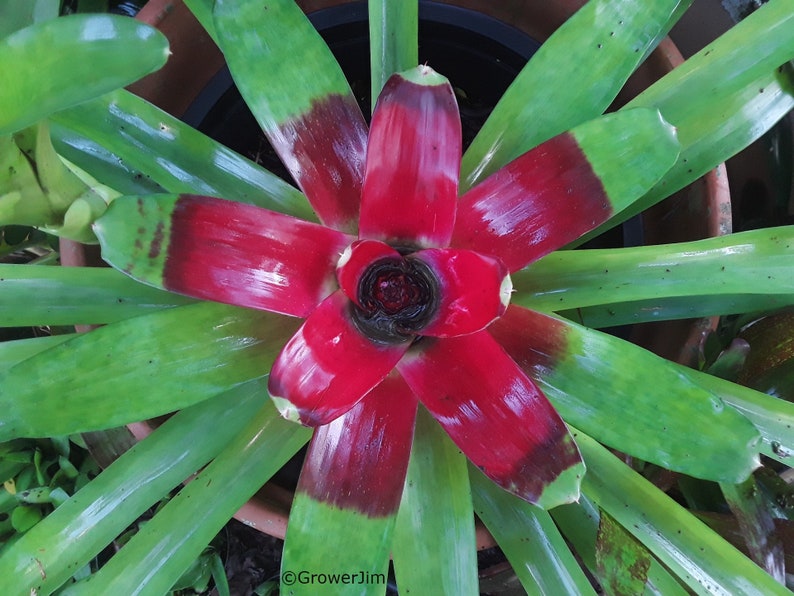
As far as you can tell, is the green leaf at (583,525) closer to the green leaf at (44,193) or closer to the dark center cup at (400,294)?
the dark center cup at (400,294)

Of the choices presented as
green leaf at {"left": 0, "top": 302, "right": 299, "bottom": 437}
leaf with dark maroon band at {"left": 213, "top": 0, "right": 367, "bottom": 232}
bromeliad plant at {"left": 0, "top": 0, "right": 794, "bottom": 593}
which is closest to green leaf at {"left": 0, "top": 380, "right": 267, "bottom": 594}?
bromeliad plant at {"left": 0, "top": 0, "right": 794, "bottom": 593}

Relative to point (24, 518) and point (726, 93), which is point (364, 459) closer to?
point (726, 93)

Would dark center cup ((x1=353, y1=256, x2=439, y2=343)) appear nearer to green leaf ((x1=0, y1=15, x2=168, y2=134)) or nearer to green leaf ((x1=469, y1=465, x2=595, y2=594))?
green leaf ((x1=0, y1=15, x2=168, y2=134))

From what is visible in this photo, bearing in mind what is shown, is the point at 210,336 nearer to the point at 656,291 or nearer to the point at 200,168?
the point at 200,168

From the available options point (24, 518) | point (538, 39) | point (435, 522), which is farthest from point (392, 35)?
point (24, 518)

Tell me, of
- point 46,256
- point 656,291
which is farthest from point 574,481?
point 46,256

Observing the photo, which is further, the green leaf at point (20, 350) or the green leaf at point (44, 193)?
the green leaf at point (20, 350)

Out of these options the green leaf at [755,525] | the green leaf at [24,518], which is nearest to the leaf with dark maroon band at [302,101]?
the green leaf at [755,525]
